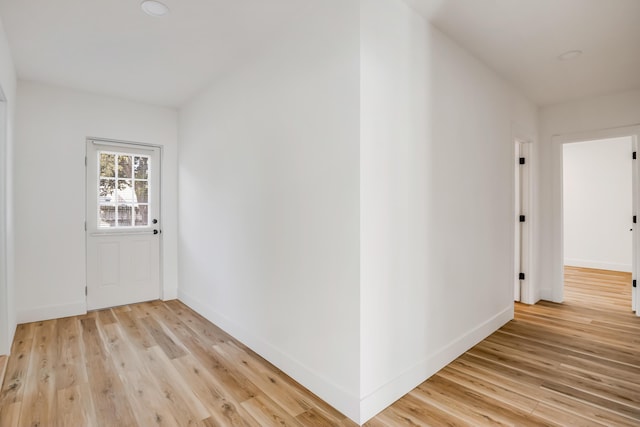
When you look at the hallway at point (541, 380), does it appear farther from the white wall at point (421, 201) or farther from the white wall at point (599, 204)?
the white wall at point (599, 204)

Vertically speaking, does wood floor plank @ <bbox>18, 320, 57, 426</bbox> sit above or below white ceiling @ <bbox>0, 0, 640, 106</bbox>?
below

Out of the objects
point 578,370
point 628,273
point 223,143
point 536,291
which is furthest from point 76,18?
point 628,273

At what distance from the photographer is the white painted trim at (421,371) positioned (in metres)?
1.99

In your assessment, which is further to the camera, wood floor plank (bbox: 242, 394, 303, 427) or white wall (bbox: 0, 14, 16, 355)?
white wall (bbox: 0, 14, 16, 355)

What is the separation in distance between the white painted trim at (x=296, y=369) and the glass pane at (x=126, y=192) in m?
1.86

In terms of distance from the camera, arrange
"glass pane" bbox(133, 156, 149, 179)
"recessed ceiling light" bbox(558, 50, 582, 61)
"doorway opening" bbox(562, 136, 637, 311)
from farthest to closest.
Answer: "doorway opening" bbox(562, 136, 637, 311) → "glass pane" bbox(133, 156, 149, 179) → "recessed ceiling light" bbox(558, 50, 582, 61)

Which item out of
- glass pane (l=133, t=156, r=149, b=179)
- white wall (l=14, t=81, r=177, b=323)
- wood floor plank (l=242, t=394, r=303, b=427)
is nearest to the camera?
wood floor plank (l=242, t=394, r=303, b=427)

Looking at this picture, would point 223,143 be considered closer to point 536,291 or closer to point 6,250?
point 6,250

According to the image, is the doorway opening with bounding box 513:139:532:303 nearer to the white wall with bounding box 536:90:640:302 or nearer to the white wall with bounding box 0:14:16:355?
the white wall with bounding box 536:90:640:302

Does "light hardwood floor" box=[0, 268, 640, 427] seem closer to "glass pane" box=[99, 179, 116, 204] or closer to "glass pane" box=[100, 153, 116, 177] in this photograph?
"glass pane" box=[99, 179, 116, 204]

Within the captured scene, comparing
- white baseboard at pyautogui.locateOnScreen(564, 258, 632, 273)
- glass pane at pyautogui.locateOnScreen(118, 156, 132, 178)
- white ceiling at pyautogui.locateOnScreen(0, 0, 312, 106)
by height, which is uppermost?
white ceiling at pyautogui.locateOnScreen(0, 0, 312, 106)

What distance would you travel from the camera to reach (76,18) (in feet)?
7.96

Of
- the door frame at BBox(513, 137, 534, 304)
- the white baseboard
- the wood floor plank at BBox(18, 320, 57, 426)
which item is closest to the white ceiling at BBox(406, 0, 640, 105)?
the door frame at BBox(513, 137, 534, 304)

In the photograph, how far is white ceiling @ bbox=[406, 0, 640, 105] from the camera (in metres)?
2.26
